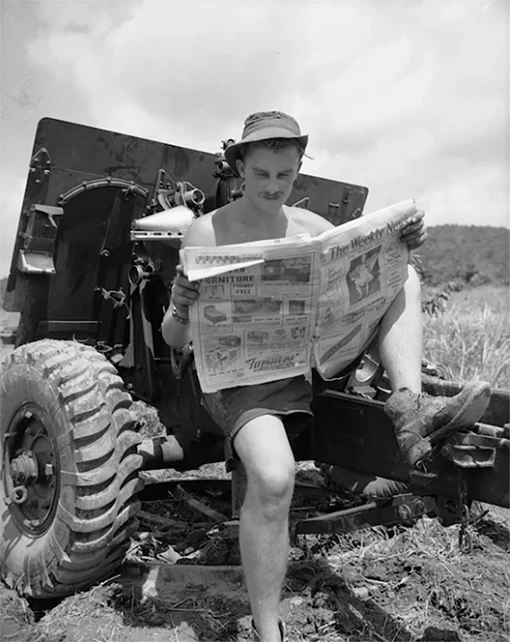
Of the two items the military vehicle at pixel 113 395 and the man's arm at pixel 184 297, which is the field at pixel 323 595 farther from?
the man's arm at pixel 184 297

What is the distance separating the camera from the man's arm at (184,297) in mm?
2297

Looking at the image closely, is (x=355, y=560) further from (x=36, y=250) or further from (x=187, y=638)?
(x=36, y=250)

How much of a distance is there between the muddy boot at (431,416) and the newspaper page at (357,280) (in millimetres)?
368

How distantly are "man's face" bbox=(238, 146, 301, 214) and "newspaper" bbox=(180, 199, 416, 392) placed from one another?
28 centimetres

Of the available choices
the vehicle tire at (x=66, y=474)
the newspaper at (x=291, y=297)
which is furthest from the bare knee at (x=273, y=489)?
the vehicle tire at (x=66, y=474)

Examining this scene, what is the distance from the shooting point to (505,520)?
13.2 ft

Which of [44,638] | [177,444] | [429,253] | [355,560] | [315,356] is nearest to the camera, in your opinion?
[315,356]

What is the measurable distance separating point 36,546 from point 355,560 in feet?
5.06

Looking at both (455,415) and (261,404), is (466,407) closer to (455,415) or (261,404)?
(455,415)

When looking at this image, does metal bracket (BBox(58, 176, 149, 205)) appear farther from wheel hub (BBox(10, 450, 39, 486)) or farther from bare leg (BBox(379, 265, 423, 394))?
bare leg (BBox(379, 265, 423, 394))

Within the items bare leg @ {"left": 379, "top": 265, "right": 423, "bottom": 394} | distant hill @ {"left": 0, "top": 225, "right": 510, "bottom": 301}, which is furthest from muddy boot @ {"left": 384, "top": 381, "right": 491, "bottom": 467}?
distant hill @ {"left": 0, "top": 225, "right": 510, "bottom": 301}

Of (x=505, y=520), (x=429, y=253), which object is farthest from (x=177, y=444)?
(x=429, y=253)

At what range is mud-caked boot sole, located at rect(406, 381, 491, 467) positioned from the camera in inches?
85.9

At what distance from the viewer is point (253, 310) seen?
2.38m
